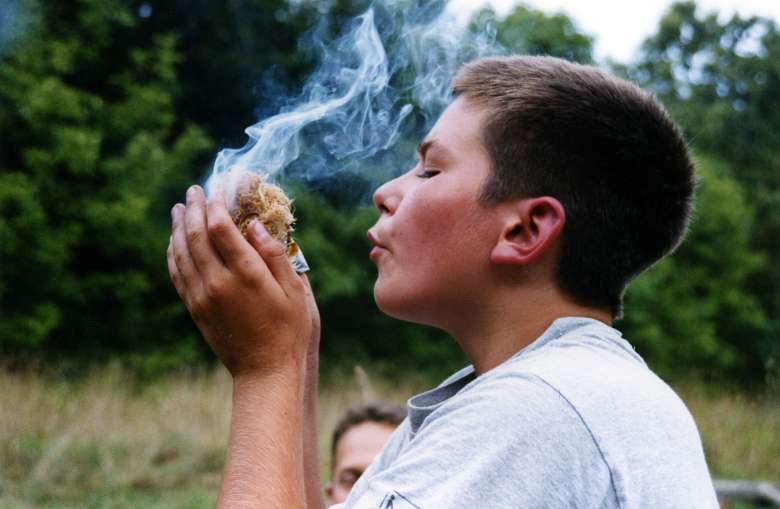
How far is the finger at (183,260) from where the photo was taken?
5.70 feet

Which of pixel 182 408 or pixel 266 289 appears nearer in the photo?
pixel 266 289

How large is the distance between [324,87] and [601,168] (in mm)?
1350

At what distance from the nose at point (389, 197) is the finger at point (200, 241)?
36 cm

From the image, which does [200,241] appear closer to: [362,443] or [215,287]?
Result: [215,287]

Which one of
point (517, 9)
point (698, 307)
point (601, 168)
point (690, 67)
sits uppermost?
point (601, 168)

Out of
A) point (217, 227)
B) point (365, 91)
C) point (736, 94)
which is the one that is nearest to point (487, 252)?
point (217, 227)

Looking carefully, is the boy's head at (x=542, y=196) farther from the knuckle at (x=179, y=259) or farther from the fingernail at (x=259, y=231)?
the knuckle at (x=179, y=259)

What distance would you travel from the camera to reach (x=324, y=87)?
2918 mm

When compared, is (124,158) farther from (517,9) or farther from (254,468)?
(254,468)

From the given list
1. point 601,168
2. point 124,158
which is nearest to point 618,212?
point 601,168

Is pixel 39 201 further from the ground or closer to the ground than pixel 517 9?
closer to the ground

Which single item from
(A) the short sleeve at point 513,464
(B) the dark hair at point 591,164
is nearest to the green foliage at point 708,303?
(B) the dark hair at point 591,164

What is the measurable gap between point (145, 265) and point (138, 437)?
605 cm

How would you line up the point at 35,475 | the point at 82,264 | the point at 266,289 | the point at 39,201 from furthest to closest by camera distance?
the point at 82,264, the point at 39,201, the point at 35,475, the point at 266,289
